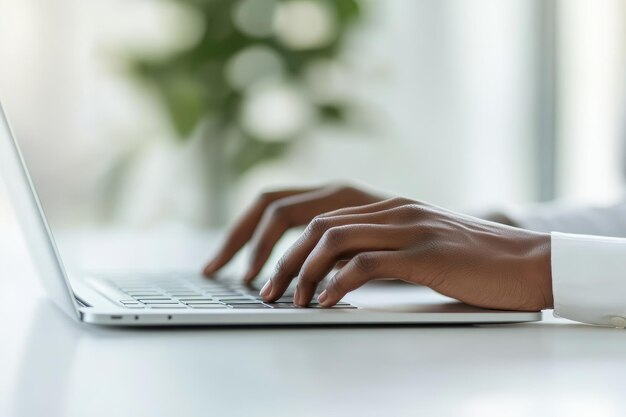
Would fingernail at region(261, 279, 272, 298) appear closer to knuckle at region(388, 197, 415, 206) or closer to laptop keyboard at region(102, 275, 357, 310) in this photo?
laptop keyboard at region(102, 275, 357, 310)

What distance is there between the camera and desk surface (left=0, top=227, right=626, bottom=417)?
0.39m

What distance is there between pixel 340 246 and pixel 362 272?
33 millimetres

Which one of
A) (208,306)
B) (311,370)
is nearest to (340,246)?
(208,306)

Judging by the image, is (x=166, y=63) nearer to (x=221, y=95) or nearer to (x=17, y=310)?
(x=221, y=95)

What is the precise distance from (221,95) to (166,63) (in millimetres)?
229

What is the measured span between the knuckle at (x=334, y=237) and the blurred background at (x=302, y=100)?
2667 mm

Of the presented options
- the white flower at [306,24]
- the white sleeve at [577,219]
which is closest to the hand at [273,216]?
the white sleeve at [577,219]

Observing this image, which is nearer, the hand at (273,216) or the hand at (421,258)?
the hand at (421,258)

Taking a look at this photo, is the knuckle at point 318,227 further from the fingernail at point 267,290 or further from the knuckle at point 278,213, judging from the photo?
the knuckle at point 278,213

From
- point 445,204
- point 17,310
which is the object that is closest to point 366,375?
point 17,310

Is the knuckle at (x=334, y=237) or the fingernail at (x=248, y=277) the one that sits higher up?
the fingernail at (x=248, y=277)

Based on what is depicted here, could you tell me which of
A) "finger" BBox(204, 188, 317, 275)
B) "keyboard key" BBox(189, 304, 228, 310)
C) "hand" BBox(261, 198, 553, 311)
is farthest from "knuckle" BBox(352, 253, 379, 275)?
"finger" BBox(204, 188, 317, 275)

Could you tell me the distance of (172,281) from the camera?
3.11ft

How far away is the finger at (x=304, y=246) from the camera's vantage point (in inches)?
28.0
